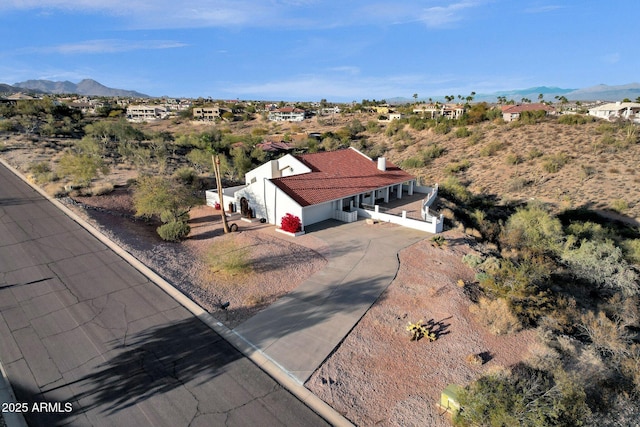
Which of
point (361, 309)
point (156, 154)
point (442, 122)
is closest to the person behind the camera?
point (361, 309)

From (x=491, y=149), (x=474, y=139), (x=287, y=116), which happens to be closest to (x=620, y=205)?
(x=491, y=149)

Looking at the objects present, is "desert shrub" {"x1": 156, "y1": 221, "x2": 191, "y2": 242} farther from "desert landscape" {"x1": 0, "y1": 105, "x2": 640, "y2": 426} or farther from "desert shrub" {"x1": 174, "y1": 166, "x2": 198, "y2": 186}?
"desert shrub" {"x1": 174, "y1": 166, "x2": 198, "y2": 186}

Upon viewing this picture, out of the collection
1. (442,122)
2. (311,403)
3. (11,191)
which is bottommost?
(311,403)

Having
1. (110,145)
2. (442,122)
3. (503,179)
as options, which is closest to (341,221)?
(503,179)

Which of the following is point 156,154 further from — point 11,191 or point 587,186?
point 587,186

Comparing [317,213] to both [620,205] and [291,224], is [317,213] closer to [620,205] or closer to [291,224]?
[291,224]

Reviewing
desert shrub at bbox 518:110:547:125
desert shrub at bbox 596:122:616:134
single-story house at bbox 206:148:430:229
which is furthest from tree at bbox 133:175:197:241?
desert shrub at bbox 518:110:547:125

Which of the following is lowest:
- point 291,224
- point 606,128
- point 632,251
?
point 632,251

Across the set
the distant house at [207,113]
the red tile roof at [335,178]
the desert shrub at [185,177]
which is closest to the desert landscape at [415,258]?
the desert shrub at [185,177]
